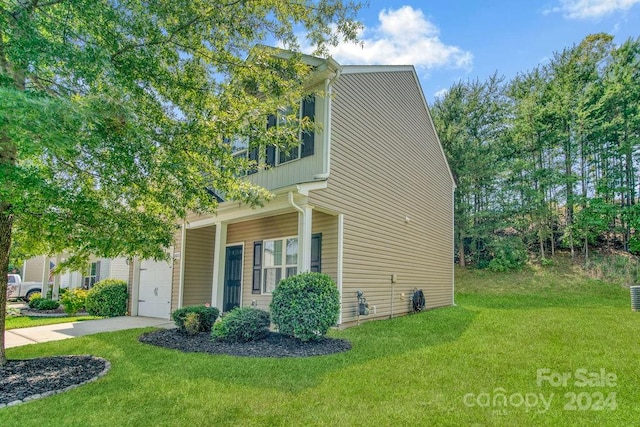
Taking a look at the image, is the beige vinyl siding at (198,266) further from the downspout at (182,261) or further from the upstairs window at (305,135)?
the upstairs window at (305,135)

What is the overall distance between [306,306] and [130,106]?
3.91 metres

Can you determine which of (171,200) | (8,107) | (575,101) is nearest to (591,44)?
(575,101)

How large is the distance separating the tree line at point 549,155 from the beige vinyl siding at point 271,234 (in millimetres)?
13874

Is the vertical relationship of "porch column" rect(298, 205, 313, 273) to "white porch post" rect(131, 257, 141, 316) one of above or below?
above

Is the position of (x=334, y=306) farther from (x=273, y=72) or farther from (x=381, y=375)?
(x=273, y=72)

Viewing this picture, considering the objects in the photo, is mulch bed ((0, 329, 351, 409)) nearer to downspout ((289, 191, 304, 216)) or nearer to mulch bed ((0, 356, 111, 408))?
mulch bed ((0, 356, 111, 408))

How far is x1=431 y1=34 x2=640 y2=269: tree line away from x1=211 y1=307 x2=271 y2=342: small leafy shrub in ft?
51.8

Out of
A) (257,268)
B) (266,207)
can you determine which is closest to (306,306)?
(266,207)

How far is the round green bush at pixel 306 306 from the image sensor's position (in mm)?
6234

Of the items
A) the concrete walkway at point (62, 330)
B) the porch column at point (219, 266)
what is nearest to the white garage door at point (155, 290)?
the concrete walkway at point (62, 330)

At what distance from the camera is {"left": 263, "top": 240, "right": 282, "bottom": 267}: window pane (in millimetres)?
9594

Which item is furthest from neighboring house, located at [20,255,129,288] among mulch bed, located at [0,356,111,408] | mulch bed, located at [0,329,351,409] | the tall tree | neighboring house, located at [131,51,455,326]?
the tall tree

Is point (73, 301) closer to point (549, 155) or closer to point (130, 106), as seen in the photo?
point (130, 106)

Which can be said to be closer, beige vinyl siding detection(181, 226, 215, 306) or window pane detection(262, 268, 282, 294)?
window pane detection(262, 268, 282, 294)
